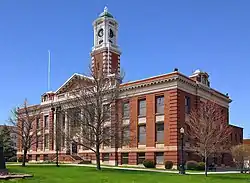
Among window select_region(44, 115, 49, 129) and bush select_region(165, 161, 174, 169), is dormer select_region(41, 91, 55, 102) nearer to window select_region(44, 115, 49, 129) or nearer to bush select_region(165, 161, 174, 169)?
window select_region(44, 115, 49, 129)

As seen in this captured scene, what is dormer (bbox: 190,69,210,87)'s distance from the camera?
52725 mm

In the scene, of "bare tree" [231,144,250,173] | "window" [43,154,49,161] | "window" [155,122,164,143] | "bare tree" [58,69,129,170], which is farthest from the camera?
"window" [43,154,49,161]

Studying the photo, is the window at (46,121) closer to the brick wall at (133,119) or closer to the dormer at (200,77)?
the brick wall at (133,119)

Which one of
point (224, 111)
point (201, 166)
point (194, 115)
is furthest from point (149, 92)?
point (224, 111)

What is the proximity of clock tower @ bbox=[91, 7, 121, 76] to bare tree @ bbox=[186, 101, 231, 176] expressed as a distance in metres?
20.4

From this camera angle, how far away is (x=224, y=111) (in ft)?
196

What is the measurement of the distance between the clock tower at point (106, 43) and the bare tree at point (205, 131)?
20.4m

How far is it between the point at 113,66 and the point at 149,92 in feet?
61.2

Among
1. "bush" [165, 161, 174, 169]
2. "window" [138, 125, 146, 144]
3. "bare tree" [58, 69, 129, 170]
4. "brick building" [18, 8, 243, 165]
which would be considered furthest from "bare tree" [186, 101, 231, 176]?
"bare tree" [58, 69, 129, 170]

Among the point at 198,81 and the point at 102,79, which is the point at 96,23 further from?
the point at 102,79

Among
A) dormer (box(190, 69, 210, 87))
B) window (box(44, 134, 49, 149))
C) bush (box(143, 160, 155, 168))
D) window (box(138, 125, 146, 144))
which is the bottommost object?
bush (box(143, 160, 155, 168))

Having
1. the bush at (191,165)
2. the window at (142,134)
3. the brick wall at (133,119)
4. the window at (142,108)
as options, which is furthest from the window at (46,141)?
the bush at (191,165)

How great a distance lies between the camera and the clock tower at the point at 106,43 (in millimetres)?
66625

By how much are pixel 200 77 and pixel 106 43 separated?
2043 centimetres
